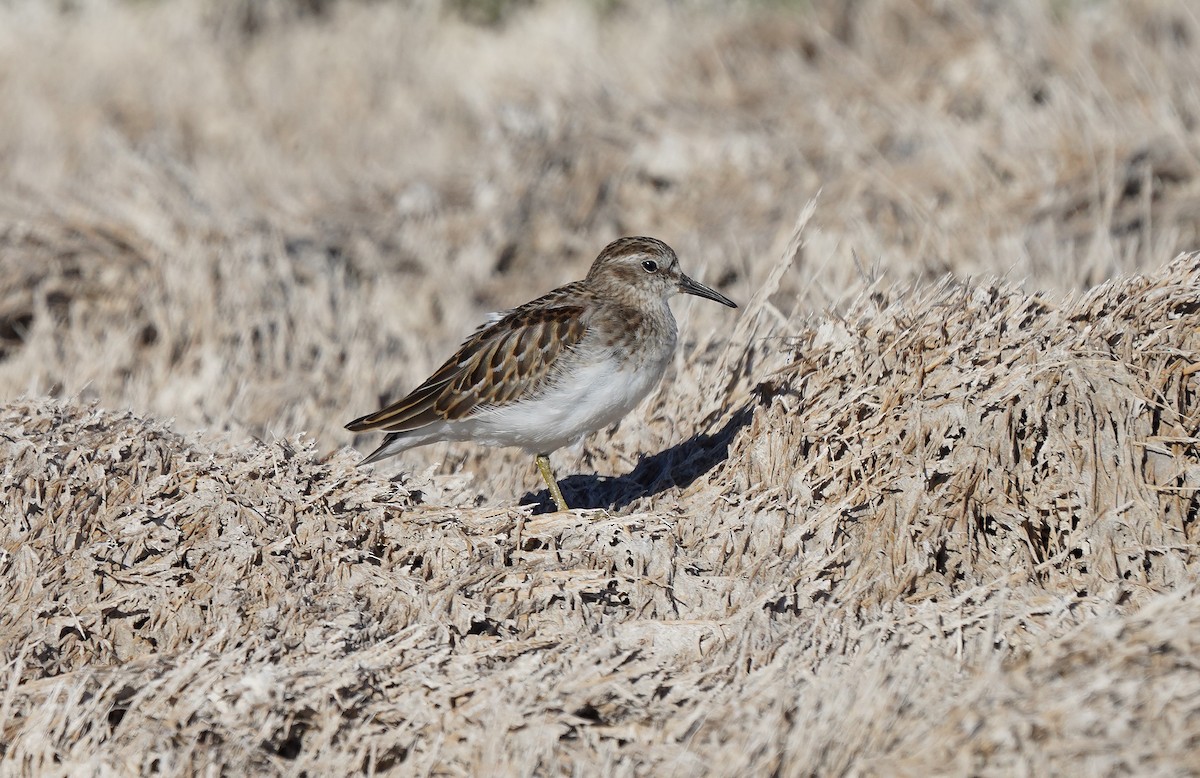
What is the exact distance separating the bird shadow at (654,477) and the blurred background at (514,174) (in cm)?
108

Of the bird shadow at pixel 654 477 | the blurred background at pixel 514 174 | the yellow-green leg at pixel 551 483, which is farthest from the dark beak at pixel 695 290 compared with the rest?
the yellow-green leg at pixel 551 483

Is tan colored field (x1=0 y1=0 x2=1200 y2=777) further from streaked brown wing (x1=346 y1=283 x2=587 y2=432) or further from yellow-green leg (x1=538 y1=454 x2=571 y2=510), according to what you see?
streaked brown wing (x1=346 y1=283 x2=587 y2=432)

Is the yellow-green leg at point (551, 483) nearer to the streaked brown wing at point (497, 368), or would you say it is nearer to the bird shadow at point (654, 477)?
the bird shadow at point (654, 477)

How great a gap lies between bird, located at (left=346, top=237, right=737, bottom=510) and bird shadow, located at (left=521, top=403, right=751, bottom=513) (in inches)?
11.8

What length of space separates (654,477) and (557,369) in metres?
0.89

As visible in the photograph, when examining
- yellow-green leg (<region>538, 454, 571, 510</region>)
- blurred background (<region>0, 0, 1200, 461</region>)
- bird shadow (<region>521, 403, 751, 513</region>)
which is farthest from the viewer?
blurred background (<region>0, 0, 1200, 461</region>)

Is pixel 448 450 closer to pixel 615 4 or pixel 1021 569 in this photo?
pixel 1021 569

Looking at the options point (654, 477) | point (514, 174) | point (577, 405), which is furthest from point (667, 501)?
point (514, 174)

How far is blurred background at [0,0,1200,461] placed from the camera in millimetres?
9719

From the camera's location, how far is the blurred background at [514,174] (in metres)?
9.72

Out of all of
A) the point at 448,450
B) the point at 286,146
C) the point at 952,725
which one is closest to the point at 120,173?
the point at 286,146

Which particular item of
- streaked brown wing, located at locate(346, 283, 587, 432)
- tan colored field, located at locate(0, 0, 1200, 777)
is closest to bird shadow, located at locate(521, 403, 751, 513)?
tan colored field, located at locate(0, 0, 1200, 777)

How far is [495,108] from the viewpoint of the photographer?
14281 millimetres

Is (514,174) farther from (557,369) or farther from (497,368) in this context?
(557,369)
